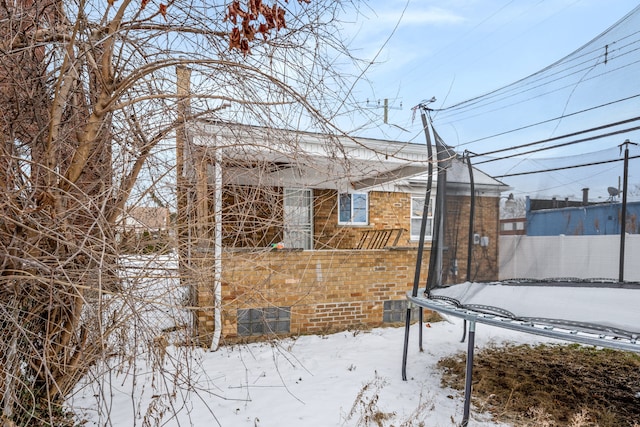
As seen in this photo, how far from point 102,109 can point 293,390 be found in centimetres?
294

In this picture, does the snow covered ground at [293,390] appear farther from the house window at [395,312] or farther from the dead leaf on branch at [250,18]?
the dead leaf on branch at [250,18]

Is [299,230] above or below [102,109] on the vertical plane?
below

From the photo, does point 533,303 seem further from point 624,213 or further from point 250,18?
point 250,18

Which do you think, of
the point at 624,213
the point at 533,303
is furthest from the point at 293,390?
the point at 624,213

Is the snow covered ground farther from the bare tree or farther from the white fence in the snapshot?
the white fence

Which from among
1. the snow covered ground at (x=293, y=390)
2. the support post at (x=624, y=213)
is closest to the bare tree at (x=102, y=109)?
the snow covered ground at (x=293, y=390)

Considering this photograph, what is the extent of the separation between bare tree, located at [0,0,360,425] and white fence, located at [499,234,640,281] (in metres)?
2.65

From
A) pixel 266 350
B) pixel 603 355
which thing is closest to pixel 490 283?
pixel 603 355

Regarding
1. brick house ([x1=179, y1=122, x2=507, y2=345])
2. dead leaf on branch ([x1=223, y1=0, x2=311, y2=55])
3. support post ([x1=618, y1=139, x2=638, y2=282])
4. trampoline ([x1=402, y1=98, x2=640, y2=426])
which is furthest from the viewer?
support post ([x1=618, y1=139, x2=638, y2=282])

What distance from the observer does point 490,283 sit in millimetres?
4539

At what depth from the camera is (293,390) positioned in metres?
3.85

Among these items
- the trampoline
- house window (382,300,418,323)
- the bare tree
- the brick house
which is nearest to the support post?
the trampoline

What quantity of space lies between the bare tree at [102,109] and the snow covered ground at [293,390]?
0.46 m

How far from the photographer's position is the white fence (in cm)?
369
